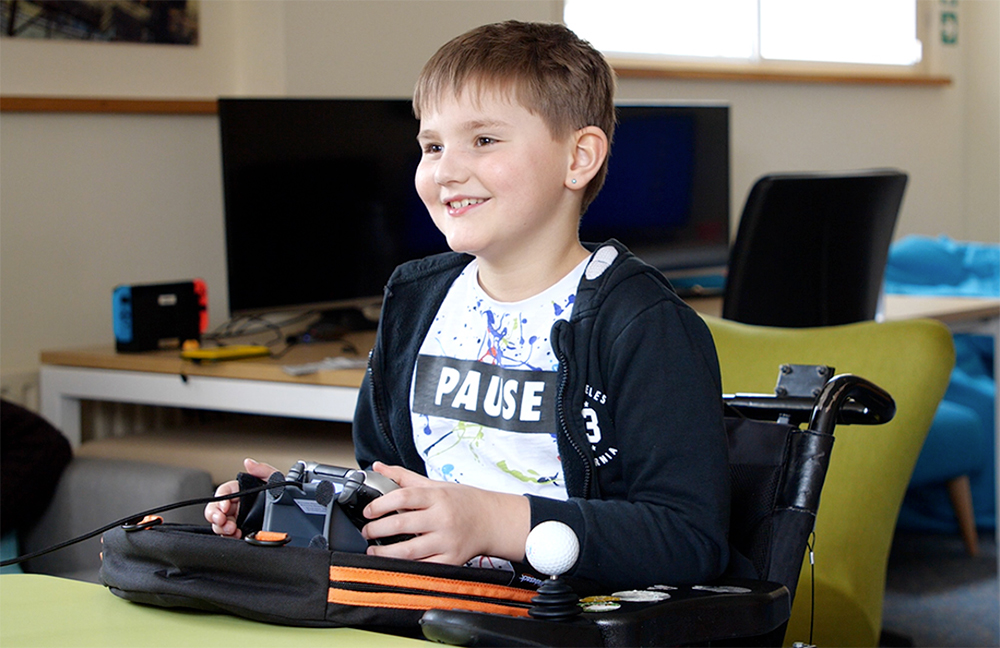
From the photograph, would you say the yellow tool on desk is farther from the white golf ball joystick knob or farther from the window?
the window

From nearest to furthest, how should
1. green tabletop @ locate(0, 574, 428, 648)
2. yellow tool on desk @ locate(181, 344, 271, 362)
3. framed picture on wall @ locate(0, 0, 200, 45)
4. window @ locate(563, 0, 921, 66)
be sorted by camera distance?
green tabletop @ locate(0, 574, 428, 648), yellow tool on desk @ locate(181, 344, 271, 362), framed picture on wall @ locate(0, 0, 200, 45), window @ locate(563, 0, 921, 66)

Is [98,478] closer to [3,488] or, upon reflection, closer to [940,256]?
[3,488]

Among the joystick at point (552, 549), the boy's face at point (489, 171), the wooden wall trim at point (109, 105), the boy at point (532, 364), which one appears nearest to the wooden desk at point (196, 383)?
the wooden wall trim at point (109, 105)

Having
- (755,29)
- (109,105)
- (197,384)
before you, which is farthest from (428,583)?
(755,29)

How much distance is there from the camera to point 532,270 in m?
1.19

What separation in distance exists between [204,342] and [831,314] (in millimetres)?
1388

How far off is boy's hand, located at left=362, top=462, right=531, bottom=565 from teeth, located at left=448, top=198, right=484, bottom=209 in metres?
0.30

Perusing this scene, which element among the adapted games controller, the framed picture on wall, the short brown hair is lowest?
the adapted games controller

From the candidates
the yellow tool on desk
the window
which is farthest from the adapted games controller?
the window

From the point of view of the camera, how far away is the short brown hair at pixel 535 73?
3.74ft

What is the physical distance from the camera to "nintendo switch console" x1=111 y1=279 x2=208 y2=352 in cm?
239

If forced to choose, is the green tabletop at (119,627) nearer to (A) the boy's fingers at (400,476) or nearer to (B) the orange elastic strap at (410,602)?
(B) the orange elastic strap at (410,602)

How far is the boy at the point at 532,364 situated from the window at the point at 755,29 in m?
2.54

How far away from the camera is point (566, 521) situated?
1.00m
